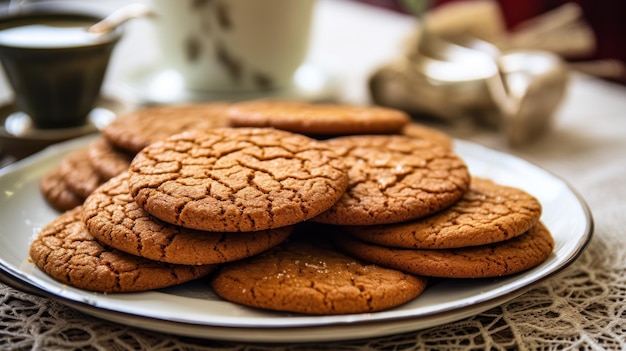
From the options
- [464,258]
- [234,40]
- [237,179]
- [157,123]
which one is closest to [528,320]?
[464,258]

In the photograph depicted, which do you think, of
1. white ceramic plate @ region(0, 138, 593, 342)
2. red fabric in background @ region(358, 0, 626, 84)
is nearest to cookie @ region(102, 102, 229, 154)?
white ceramic plate @ region(0, 138, 593, 342)

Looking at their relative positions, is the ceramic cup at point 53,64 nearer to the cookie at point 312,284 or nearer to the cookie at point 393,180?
the cookie at point 393,180

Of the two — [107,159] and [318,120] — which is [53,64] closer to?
[107,159]

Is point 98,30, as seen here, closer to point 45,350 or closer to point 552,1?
point 45,350

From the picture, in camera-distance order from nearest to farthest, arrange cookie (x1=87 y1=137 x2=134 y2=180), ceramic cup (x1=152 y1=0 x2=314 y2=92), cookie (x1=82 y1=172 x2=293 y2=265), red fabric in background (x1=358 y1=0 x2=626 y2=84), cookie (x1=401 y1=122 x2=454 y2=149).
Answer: cookie (x1=82 y1=172 x2=293 y2=265), cookie (x1=87 y1=137 x2=134 y2=180), cookie (x1=401 y1=122 x2=454 y2=149), ceramic cup (x1=152 y1=0 x2=314 y2=92), red fabric in background (x1=358 y1=0 x2=626 y2=84)

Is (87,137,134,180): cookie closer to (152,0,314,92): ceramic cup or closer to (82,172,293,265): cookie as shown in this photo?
(82,172,293,265): cookie

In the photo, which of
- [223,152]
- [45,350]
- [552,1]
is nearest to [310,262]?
[223,152]

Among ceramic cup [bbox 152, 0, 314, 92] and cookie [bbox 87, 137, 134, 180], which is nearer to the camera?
cookie [bbox 87, 137, 134, 180]

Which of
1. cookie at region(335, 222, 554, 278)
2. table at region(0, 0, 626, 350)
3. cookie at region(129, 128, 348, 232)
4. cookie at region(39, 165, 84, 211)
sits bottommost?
table at region(0, 0, 626, 350)
